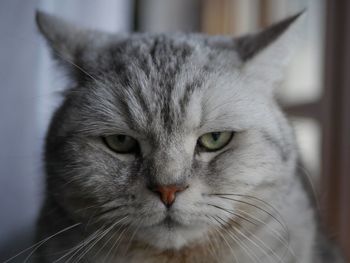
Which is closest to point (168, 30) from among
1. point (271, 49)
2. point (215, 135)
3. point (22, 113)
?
point (22, 113)

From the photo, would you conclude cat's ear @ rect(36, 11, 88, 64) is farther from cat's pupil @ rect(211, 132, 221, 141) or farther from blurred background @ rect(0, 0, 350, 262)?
cat's pupil @ rect(211, 132, 221, 141)

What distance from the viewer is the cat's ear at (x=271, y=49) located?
97cm

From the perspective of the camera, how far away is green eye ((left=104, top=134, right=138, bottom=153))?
880 millimetres

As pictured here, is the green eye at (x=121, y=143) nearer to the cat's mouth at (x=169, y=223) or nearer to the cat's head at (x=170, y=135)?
the cat's head at (x=170, y=135)

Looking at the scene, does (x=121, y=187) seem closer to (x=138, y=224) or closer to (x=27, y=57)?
(x=138, y=224)

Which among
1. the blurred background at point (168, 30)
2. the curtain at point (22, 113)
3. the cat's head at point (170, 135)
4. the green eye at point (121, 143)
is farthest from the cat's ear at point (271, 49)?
the curtain at point (22, 113)

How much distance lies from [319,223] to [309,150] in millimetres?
737

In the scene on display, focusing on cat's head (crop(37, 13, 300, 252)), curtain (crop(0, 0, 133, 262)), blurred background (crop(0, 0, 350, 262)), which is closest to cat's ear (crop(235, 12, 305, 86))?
cat's head (crop(37, 13, 300, 252))

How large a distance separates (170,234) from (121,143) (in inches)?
7.5

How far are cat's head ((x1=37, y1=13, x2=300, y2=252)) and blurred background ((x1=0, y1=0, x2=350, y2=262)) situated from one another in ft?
0.42

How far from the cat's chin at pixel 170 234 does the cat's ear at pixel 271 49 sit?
0.34 meters

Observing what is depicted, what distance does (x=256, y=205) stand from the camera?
0.93 meters

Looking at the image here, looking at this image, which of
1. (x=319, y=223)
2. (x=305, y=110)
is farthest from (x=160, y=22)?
(x=319, y=223)

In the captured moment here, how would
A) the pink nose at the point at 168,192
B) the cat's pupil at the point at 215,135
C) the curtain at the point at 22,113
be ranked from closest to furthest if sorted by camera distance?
the pink nose at the point at 168,192 → the cat's pupil at the point at 215,135 → the curtain at the point at 22,113
